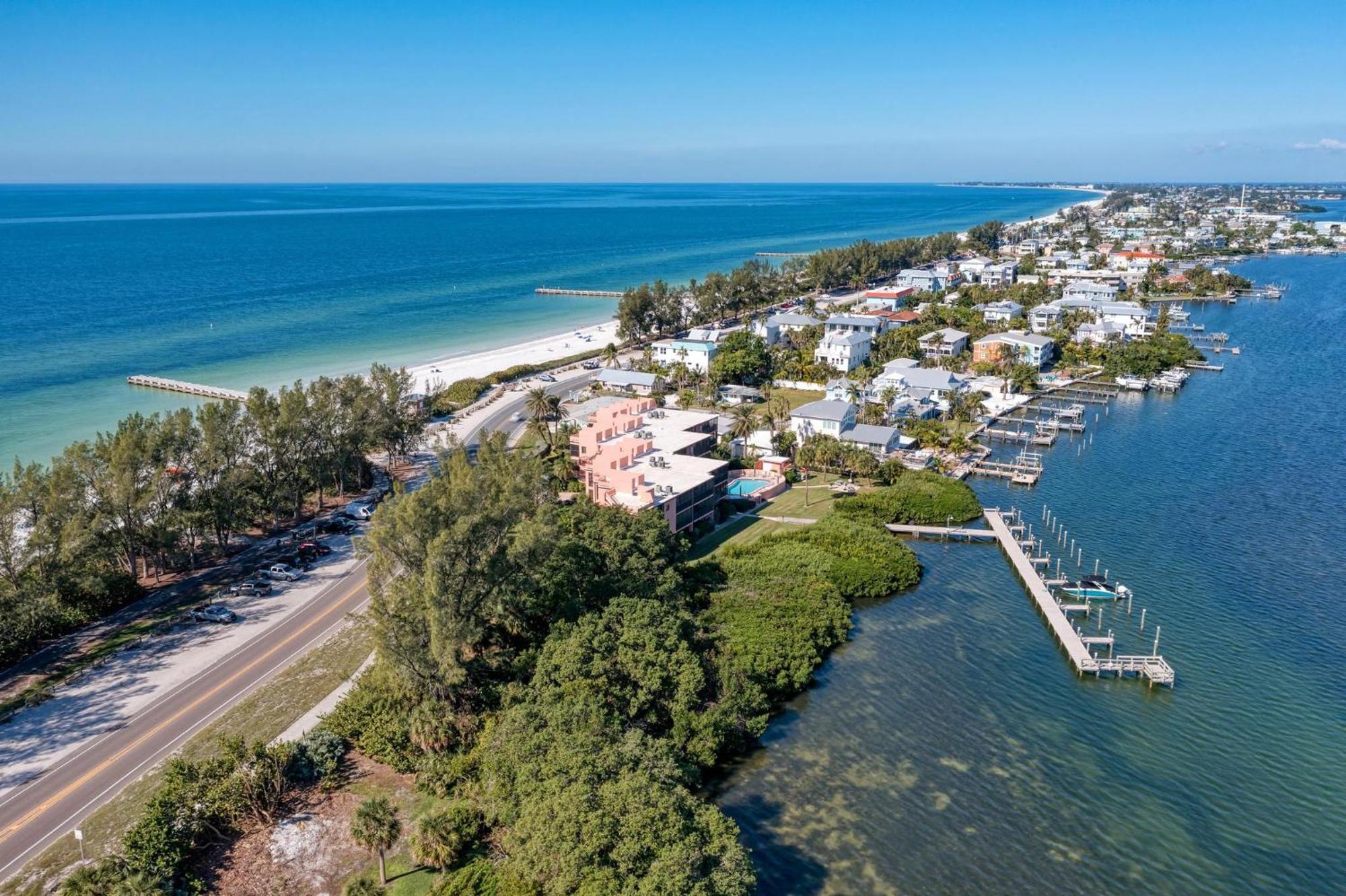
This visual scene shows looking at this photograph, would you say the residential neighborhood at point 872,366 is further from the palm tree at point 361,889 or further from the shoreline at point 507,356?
→ the palm tree at point 361,889

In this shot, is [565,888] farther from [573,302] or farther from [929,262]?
[929,262]

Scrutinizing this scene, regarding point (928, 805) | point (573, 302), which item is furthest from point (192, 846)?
point (573, 302)

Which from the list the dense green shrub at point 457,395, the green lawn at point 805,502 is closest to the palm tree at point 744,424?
the green lawn at point 805,502

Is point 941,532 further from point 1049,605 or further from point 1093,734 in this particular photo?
point 1093,734

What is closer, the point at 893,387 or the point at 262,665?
the point at 262,665

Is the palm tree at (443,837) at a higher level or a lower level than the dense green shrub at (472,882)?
higher
